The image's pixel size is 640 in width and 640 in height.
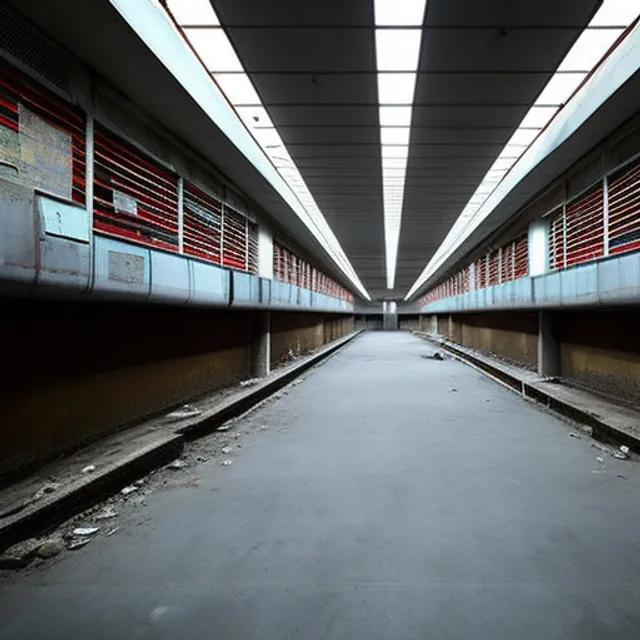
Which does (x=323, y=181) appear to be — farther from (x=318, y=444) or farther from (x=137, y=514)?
(x=137, y=514)

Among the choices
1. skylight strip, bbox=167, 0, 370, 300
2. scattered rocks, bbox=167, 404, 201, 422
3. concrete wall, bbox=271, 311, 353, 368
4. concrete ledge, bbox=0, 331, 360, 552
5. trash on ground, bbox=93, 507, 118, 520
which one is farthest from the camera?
concrete wall, bbox=271, 311, 353, 368

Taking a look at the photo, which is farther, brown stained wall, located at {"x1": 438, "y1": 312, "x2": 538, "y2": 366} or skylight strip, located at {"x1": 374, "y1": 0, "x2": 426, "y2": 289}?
brown stained wall, located at {"x1": 438, "y1": 312, "x2": 538, "y2": 366}

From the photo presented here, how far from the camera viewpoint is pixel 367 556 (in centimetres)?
231

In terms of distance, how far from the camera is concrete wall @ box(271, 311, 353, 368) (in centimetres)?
1062

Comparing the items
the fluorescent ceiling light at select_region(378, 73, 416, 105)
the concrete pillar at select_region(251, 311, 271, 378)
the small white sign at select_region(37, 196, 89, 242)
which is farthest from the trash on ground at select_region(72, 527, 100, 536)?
the concrete pillar at select_region(251, 311, 271, 378)

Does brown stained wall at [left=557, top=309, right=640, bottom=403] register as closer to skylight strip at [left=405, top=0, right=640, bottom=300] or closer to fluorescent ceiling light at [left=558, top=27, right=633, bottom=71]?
skylight strip at [left=405, top=0, right=640, bottom=300]

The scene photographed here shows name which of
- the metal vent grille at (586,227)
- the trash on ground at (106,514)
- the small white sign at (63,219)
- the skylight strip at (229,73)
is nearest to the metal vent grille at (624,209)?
the metal vent grille at (586,227)

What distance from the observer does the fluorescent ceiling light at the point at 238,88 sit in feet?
12.7

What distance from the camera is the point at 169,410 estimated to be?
5379 millimetres

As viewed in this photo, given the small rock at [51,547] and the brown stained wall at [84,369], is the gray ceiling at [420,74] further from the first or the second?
Result: the small rock at [51,547]

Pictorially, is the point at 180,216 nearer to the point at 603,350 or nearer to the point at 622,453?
the point at 622,453

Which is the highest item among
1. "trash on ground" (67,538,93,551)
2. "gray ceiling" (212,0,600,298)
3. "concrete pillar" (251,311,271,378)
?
"gray ceiling" (212,0,600,298)

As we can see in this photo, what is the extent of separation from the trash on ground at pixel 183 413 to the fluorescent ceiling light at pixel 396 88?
13.2 feet

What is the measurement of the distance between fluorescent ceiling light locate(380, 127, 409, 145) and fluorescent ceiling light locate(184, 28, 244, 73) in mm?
1837
